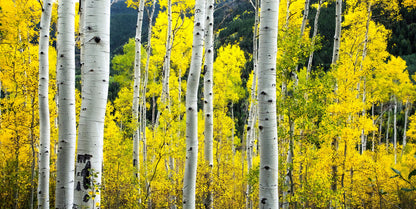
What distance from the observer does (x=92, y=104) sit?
1897 millimetres

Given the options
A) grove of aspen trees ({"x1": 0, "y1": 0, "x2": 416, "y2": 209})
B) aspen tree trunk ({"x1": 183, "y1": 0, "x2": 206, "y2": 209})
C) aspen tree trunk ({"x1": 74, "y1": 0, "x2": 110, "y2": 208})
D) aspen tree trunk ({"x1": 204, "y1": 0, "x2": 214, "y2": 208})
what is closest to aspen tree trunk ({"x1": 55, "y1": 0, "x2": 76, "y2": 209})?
grove of aspen trees ({"x1": 0, "y1": 0, "x2": 416, "y2": 209})

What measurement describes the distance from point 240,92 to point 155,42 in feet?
28.4

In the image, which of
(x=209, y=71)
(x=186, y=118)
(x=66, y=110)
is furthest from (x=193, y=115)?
(x=66, y=110)

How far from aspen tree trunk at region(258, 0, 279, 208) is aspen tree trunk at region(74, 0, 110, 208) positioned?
1532 mm

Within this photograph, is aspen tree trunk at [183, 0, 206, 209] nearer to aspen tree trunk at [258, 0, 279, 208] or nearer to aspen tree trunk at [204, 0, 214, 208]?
aspen tree trunk at [204, 0, 214, 208]

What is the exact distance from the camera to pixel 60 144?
293 centimetres

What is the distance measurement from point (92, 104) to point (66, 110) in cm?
134

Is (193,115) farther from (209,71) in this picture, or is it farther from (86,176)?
(86,176)

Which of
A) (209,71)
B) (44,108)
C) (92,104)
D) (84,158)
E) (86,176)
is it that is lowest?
(86,176)

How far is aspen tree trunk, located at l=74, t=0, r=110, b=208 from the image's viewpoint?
1.86m

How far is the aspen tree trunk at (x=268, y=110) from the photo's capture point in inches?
100

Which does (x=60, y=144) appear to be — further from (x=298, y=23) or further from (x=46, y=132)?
(x=298, y=23)

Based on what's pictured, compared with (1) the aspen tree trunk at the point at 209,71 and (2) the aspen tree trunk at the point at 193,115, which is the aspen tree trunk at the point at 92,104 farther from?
(1) the aspen tree trunk at the point at 209,71

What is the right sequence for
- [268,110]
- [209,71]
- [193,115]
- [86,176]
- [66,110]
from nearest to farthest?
[86,176] < [268,110] < [66,110] < [193,115] < [209,71]
